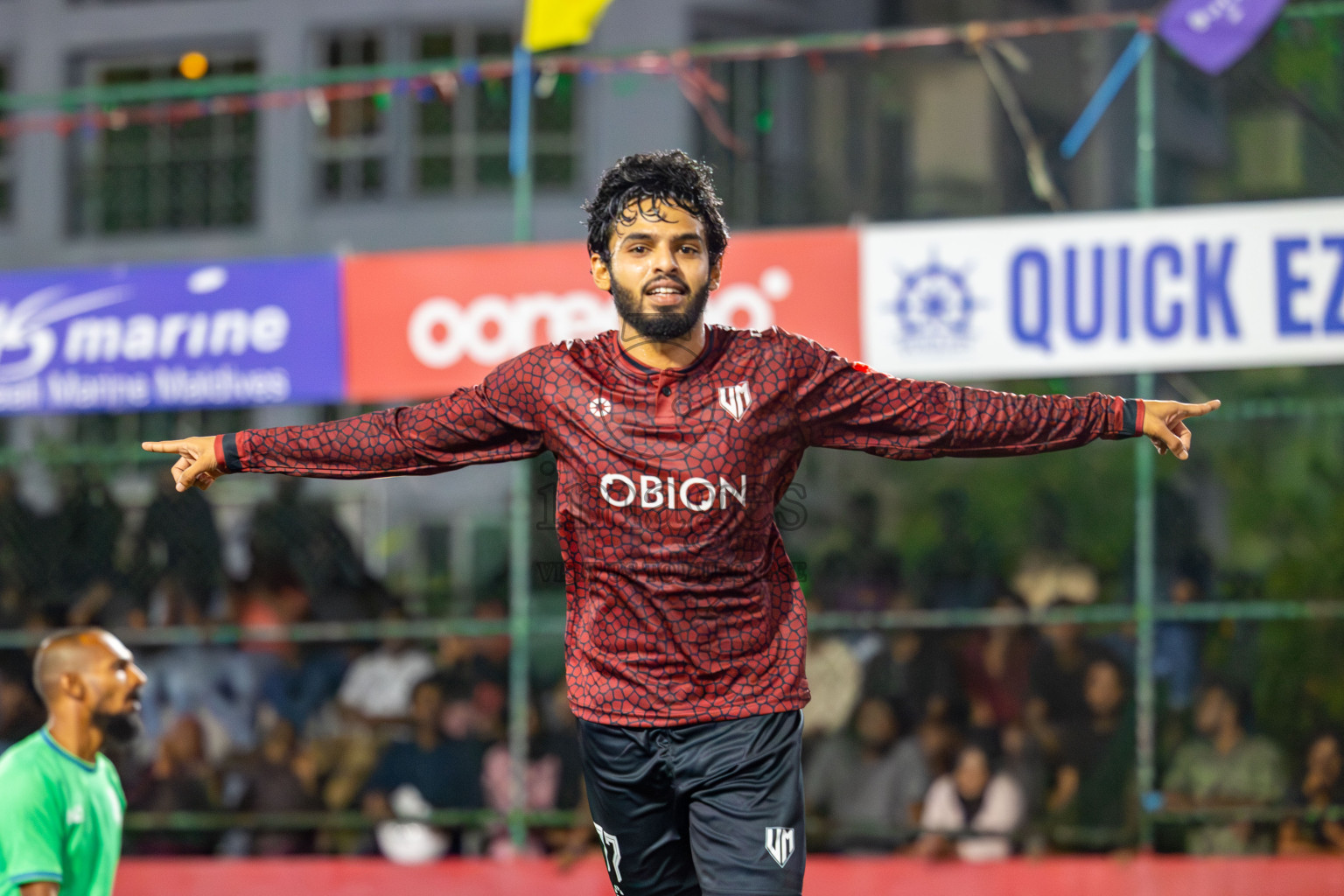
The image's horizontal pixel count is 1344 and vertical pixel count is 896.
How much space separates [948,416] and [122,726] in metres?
3.07

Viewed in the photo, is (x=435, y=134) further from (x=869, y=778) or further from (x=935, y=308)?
(x=869, y=778)

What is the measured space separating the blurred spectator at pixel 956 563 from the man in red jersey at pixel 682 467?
4.00 meters

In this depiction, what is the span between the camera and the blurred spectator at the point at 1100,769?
7109 millimetres

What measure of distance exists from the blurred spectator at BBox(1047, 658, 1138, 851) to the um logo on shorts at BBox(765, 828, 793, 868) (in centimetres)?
380

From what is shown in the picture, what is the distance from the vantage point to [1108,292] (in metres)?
6.91

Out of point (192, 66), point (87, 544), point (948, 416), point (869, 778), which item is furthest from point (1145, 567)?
point (192, 66)

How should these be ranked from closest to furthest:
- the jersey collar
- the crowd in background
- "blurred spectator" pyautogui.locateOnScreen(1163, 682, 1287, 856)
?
the jersey collar
"blurred spectator" pyautogui.locateOnScreen(1163, 682, 1287, 856)
the crowd in background

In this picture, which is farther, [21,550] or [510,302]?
[21,550]

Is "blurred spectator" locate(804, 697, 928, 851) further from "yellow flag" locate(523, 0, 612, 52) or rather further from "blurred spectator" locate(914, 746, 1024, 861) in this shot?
"yellow flag" locate(523, 0, 612, 52)

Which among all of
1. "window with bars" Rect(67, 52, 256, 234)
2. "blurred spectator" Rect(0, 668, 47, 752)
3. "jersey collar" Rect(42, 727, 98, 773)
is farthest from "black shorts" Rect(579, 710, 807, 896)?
"window with bars" Rect(67, 52, 256, 234)

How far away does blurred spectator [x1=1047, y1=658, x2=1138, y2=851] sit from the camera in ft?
23.3

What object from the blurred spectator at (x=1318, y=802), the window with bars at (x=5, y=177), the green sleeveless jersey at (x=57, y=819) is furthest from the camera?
the window with bars at (x=5, y=177)

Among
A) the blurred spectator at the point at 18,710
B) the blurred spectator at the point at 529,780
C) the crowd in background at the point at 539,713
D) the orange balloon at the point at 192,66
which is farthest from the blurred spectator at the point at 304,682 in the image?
the orange balloon at the point at 192,66

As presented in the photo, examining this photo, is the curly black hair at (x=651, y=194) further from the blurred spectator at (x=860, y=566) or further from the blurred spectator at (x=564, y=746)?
the blurred spectator at (x=860, y=566)
